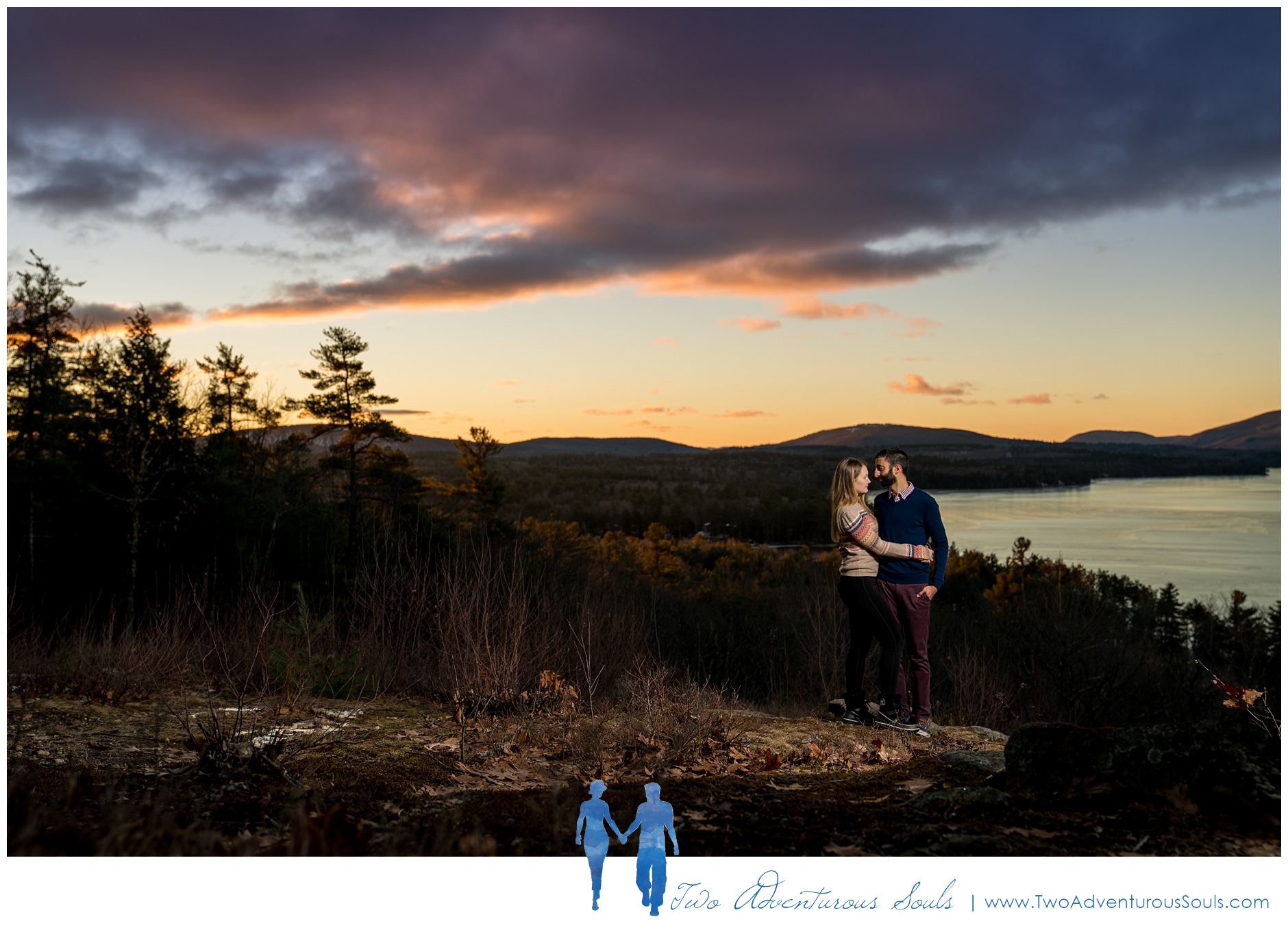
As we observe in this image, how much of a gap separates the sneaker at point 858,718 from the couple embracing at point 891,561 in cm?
22

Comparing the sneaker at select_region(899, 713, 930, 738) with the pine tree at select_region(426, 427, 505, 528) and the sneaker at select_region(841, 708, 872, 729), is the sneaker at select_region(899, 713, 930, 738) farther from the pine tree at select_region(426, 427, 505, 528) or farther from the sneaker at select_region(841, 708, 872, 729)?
the pine tree at select_region(426, 427, 505, 528)

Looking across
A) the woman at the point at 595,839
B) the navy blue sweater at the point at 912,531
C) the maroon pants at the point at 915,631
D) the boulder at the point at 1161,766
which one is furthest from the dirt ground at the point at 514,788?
the navy blue sweater at the point at 912,531

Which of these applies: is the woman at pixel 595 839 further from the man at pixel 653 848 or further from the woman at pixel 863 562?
the woman at pixel 863 562

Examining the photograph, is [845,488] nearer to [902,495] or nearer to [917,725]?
[902,495]

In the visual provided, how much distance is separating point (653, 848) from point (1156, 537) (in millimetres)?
63354

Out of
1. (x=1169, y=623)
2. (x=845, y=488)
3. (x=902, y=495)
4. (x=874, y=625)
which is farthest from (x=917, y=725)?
(x=1169, y=623)

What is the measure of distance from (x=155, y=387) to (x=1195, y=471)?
33624mm

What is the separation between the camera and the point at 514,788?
4.63 meters

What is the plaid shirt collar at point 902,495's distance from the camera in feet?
18.4

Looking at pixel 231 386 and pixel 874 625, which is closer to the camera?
pixel 874 625

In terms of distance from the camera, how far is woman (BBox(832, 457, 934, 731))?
550 cm

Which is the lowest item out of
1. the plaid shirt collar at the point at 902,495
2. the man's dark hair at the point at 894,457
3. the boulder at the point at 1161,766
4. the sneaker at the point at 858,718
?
the sneaker at the point at 858,718

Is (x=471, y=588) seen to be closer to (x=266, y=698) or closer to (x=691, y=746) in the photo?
(x=266, y=698)

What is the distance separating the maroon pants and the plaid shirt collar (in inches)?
20.5
